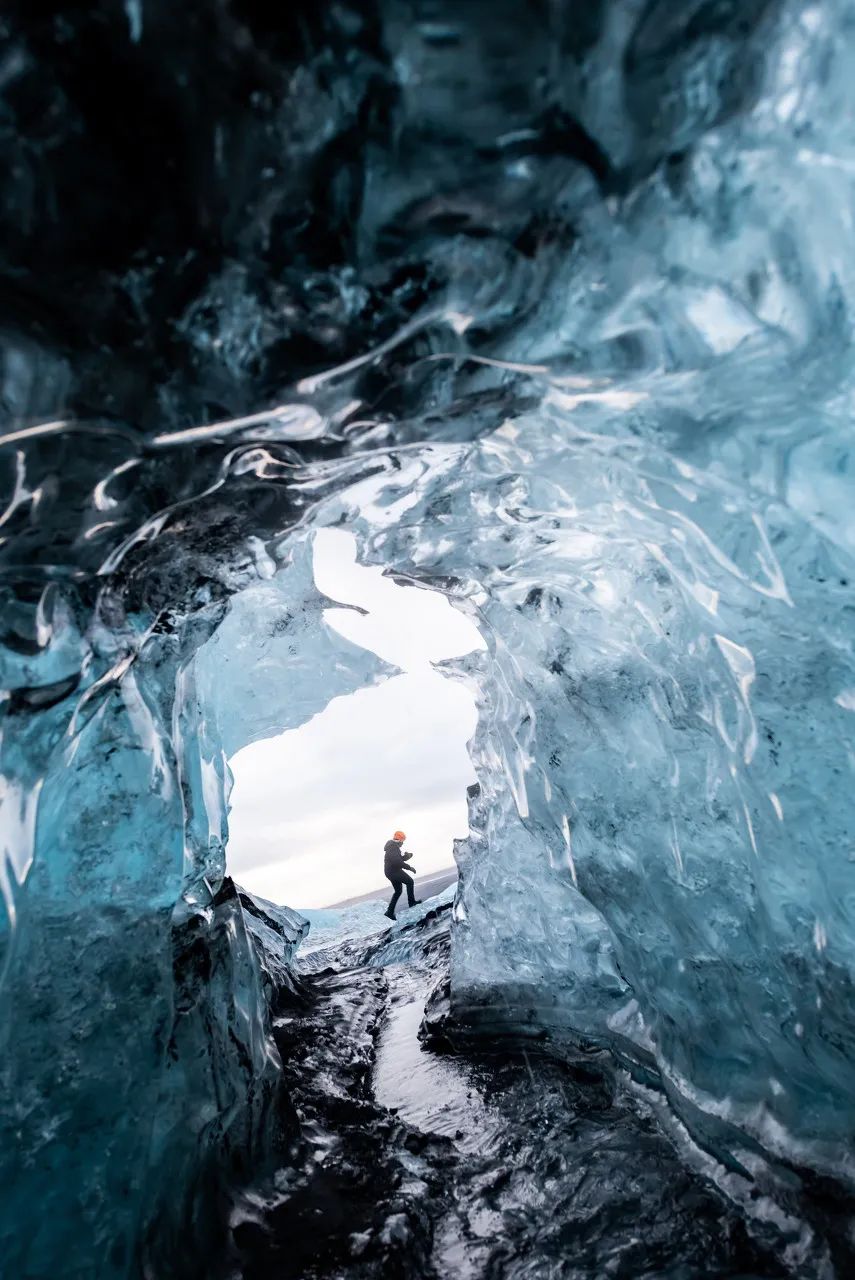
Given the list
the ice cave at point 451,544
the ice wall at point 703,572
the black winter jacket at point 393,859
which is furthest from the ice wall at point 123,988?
the black winter jacket at point 393,859

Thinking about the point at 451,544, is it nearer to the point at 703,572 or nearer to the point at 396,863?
the point at 703,572

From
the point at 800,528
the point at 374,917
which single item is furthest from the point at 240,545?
the point at 374,917

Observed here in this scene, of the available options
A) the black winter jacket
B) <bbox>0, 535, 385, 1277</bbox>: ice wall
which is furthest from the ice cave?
the black winter jacket

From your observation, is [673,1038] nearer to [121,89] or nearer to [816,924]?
[816,924]

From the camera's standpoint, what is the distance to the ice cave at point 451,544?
6.80 feet

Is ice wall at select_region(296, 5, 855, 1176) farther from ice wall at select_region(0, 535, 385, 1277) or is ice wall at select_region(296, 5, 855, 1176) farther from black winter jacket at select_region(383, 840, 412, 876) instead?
black winter jacket at select_region(383, 840, 412, 876)

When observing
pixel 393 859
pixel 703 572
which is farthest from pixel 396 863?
pixel 703 572

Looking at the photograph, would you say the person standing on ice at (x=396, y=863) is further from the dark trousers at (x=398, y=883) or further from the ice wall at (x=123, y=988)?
the ice wall at (x=123, y=988)

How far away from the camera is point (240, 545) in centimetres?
399

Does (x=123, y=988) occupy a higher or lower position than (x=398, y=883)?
higher

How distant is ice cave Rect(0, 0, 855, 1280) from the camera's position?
207 centimetres

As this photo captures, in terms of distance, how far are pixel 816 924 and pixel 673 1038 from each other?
5.56 feet

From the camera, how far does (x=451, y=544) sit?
5012mm

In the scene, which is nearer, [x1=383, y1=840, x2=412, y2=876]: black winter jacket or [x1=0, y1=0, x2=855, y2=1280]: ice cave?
[x1=0, y1=0, x2=855, y2=1280]: ice cave
